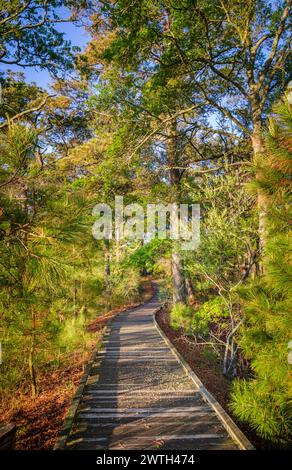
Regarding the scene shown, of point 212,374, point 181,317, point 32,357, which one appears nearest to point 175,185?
point 181,317

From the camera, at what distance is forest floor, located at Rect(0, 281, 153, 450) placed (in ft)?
15.1

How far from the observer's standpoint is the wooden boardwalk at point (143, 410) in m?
3.99

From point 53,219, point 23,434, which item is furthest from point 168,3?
point 23,434

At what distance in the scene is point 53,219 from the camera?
10.9ft

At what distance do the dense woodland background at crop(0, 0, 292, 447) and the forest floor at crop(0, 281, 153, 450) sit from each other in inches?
5.7

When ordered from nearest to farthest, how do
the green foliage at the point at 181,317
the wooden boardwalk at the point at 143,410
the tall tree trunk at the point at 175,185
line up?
the wooden boardwalk at the point at 143,410 → the green foliage at the point at 181,317 → the tall tree trunk at the point at 175,185

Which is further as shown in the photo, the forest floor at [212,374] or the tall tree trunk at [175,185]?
the tall tree trunk at [175,185]

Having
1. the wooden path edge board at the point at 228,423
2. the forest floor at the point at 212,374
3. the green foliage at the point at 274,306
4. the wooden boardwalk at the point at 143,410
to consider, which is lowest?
the forest floor at the point at 212,374

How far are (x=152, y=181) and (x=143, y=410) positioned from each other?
1064 cm

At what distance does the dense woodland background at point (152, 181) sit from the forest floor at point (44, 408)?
145mm

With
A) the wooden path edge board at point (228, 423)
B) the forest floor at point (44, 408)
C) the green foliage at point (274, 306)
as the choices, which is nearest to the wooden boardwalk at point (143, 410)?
the wooden path edge board at point (228, 423)

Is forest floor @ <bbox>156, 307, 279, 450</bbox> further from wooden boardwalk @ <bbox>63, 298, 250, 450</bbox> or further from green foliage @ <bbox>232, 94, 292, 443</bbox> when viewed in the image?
green foliage @ <bbox>232, 94, 292, 443</bbox>

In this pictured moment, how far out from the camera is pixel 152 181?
45.8 feet

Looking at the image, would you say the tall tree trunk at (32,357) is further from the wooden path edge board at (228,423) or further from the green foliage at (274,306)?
the green foliage at (274,306)
